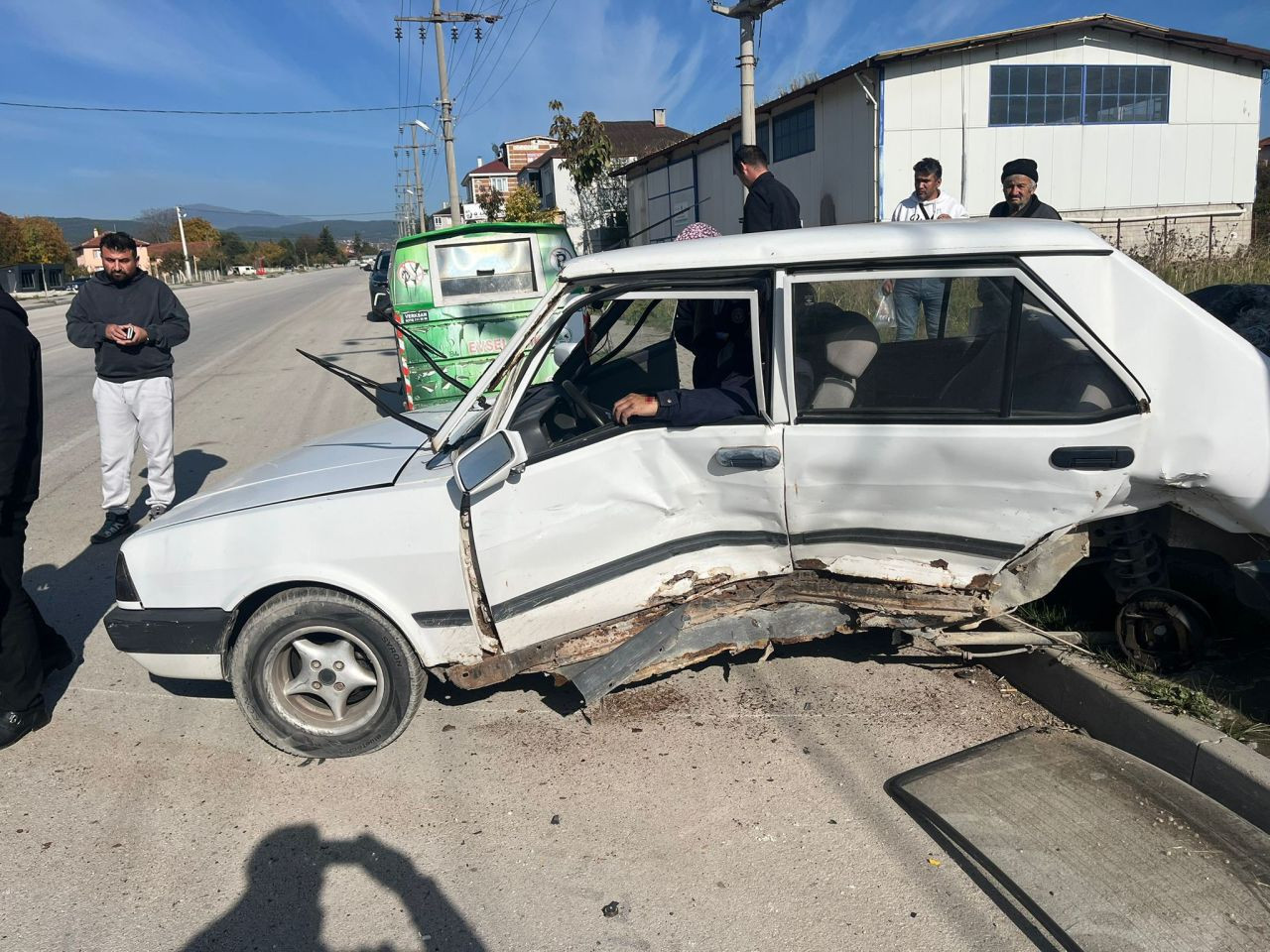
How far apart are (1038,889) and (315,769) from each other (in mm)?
2571

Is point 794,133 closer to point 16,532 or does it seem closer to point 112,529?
point 112,529

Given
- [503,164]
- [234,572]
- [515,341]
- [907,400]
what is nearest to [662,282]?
[515,341]

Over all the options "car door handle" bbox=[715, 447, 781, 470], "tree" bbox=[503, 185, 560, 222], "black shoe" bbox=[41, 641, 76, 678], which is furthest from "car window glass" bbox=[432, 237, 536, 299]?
"tree" bbox=[503, 185, 560, 222]

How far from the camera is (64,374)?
15594 millimetres

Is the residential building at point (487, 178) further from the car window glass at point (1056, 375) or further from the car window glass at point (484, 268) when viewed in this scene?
the car window glass at point (1056, 375)

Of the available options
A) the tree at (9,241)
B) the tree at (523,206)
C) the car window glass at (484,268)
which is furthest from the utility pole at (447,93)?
the tree at (9,241)

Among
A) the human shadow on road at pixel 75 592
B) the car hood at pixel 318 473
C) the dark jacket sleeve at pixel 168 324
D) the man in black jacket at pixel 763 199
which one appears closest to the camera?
the car hood at pixel 318 473

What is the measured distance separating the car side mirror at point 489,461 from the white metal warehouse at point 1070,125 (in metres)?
18.6

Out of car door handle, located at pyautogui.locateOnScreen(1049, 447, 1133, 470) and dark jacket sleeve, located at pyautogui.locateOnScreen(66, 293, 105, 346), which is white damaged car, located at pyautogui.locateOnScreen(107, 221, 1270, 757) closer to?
car door handle, located at pyautogui.locateOnScreen(1049, 447, 1133, 470)

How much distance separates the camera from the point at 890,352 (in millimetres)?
3520

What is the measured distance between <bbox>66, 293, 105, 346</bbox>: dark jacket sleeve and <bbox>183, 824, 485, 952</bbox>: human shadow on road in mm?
4359

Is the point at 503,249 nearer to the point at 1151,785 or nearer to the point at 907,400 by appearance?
the point at 907,400

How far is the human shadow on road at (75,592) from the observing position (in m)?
4.78

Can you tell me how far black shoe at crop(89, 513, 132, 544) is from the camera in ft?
21.1
